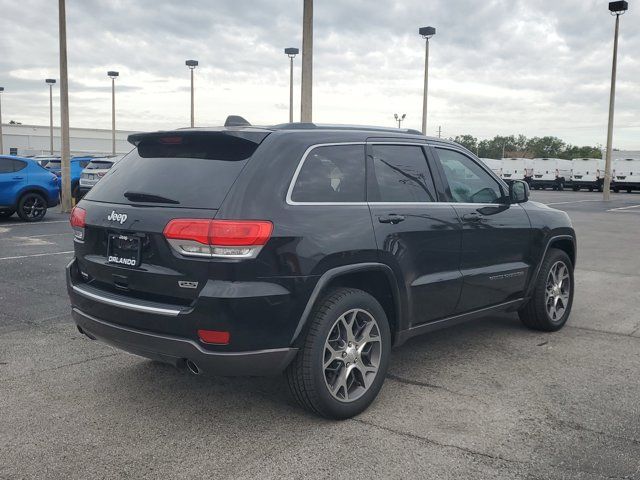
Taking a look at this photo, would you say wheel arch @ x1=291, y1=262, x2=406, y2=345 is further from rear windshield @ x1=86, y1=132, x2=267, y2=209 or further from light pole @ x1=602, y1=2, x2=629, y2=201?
light pole @ x1=602, y1=2, x2=629, y2=201

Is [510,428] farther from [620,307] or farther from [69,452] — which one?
[620,307]

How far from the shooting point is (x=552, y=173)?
47.8 meters

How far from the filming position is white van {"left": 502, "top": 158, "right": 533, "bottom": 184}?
49219 millimetres

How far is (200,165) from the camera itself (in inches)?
158

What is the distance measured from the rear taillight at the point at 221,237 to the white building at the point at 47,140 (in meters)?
83.3

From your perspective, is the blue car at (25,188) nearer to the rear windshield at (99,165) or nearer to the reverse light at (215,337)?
the rear windshield at (99,165)

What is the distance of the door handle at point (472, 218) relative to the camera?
16.7 ft

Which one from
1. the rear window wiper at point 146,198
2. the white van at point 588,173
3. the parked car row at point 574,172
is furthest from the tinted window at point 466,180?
the white van at point 588,173

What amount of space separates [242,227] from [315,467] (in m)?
1.33

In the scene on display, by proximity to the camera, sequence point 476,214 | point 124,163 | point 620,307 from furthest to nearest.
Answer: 1. point 620,307
2. point 476,214
3. point 124,163

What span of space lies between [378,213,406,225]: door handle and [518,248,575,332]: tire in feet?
7.17

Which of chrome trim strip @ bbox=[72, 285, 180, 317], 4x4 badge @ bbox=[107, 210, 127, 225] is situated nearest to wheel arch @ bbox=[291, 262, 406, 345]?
chrome trim strip @ bbox=[72, 285, 180, 317]

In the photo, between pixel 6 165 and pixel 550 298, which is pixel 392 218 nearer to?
pixel 550 298

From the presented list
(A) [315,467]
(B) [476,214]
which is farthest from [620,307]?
(A) [315,467]
